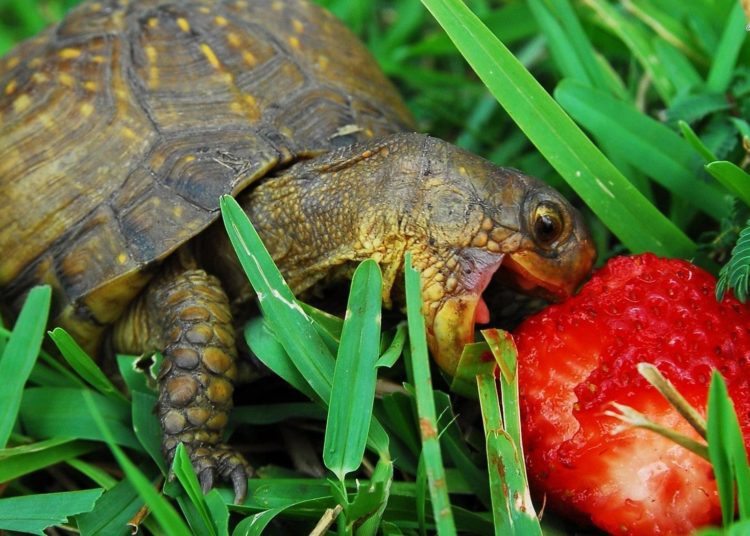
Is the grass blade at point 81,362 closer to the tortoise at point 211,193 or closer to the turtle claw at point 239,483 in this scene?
the tortoise at point 211,193

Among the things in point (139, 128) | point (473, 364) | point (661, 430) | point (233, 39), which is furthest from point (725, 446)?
point (233, 39)

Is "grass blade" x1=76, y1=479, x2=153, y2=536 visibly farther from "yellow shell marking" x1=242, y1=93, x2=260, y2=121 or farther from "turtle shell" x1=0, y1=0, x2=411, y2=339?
"yellow shell marking" x1=242, y1=93, x2=260, y2=121

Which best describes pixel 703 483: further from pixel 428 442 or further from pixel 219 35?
pixel 219 35

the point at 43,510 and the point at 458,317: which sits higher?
the point at 458,317

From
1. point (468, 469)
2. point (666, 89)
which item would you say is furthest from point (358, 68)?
point (468, 469)

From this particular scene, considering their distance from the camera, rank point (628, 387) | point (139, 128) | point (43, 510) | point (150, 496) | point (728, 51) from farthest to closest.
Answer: point (728, 51) → point (139, 128) → point (43, 510) → point (628, 387) → point (150, 496)

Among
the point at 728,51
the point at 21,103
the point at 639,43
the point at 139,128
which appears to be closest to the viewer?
the point at 139,128

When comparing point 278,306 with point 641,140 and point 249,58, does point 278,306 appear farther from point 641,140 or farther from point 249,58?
point 641,140
